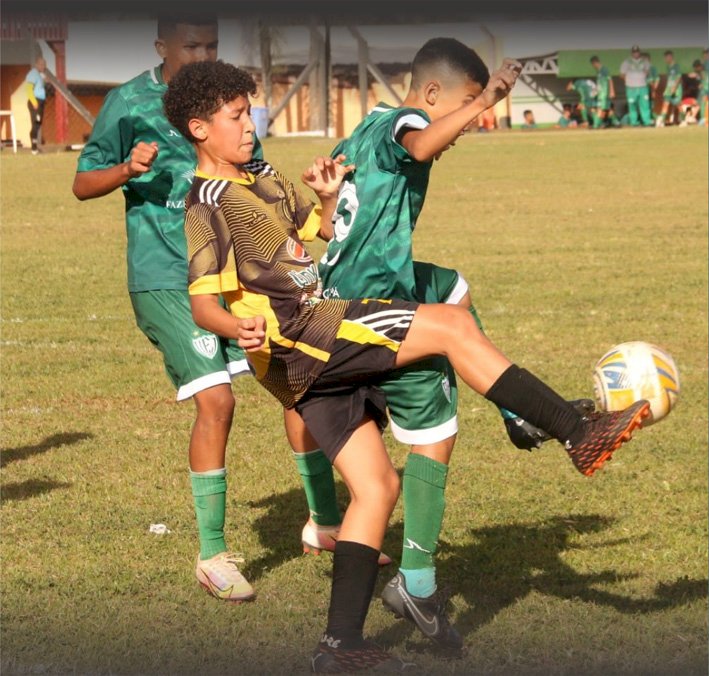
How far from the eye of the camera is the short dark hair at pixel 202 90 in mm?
4574

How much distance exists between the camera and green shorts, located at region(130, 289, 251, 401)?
17.4 ft

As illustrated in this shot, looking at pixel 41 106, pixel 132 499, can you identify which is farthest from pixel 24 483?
pixel 41 106

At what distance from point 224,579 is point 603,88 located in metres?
41.5

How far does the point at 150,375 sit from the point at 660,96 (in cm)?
3892

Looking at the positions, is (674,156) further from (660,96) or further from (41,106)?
(660,96)

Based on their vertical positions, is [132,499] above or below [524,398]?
below

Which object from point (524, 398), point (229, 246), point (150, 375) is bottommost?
point (150, 375)

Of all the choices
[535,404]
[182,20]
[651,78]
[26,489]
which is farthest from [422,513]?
[651,78]

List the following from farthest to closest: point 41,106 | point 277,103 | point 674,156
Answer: point 277,103
point 41,106
point 674,156

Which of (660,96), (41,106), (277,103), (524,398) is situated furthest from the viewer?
(660,96)

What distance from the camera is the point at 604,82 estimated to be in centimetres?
4425

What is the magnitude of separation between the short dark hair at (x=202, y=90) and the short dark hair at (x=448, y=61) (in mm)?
587

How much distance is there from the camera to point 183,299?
17.8ft

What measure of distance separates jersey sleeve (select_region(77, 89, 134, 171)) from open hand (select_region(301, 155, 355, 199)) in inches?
46.0
